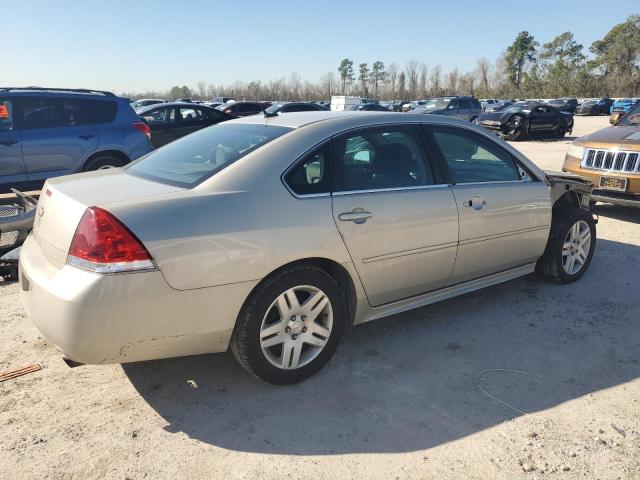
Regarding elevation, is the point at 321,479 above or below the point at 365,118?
below

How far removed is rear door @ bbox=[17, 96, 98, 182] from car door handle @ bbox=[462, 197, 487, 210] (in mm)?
6624

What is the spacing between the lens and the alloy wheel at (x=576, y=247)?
4684 mm

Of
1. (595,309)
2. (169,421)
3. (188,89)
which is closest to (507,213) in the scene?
(595,309)

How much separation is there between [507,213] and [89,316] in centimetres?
304

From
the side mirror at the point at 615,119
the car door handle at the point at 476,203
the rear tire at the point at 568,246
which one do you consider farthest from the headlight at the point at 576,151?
the car door handle at the point at 476,203

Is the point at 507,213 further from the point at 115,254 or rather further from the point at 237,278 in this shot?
the point at 115,254

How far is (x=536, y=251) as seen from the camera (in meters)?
4.37

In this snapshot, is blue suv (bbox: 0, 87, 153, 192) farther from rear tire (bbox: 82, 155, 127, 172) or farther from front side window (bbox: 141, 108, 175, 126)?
front side window (bbox: 141, 108, 175, 126)

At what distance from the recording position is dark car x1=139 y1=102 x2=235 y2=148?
1319 centimetres

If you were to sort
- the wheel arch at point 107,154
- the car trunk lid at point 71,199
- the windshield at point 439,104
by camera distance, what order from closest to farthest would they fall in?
the car trunk lid at point 71,199
the wheel arch at point 107,154
the windshield at point 439,104

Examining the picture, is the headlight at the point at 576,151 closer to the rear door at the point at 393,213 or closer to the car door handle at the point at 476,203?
the car door handle at the point at 476,203

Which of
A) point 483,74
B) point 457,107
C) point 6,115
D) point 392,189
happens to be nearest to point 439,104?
point 457,107

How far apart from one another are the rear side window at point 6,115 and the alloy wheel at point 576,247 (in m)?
7.75

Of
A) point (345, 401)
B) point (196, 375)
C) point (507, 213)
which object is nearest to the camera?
point (345, 401)
